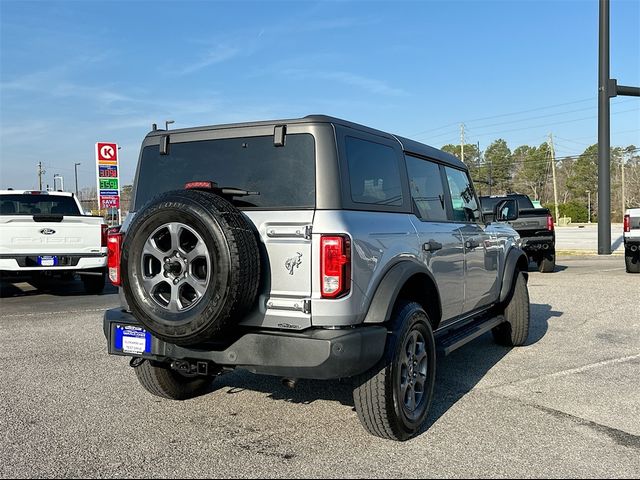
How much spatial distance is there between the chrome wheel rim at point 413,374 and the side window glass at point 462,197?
1.56 m

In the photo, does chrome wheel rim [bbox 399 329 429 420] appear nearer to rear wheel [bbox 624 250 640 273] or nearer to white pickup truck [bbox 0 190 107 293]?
white pickup truck [bbox 0 190 107 293]

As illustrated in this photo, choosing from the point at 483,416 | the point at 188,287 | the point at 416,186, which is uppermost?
the point at 416,186

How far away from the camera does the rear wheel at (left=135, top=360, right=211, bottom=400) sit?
4367mm

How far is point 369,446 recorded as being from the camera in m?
3.60

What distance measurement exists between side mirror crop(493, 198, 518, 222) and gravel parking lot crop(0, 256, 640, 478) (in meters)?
1.42

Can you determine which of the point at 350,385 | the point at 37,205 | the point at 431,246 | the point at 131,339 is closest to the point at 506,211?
the point at 431,246

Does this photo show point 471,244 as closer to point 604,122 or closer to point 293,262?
point 293,262

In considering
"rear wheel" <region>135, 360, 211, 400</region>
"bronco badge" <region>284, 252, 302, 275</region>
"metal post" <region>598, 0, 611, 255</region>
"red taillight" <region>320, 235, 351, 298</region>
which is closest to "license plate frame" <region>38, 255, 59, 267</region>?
"rear wheel" <region>135, 360, 211, 400</region>

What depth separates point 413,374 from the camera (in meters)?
3.94

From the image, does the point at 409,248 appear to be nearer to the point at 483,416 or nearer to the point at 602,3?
the point at 483,416

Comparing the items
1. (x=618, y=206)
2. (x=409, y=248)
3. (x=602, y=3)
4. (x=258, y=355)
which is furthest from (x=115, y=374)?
(x=618, y=206)

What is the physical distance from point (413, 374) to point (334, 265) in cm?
114

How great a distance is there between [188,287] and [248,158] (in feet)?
3.05

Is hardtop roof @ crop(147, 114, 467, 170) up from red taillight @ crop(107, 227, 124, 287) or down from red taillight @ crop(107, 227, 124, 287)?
up
